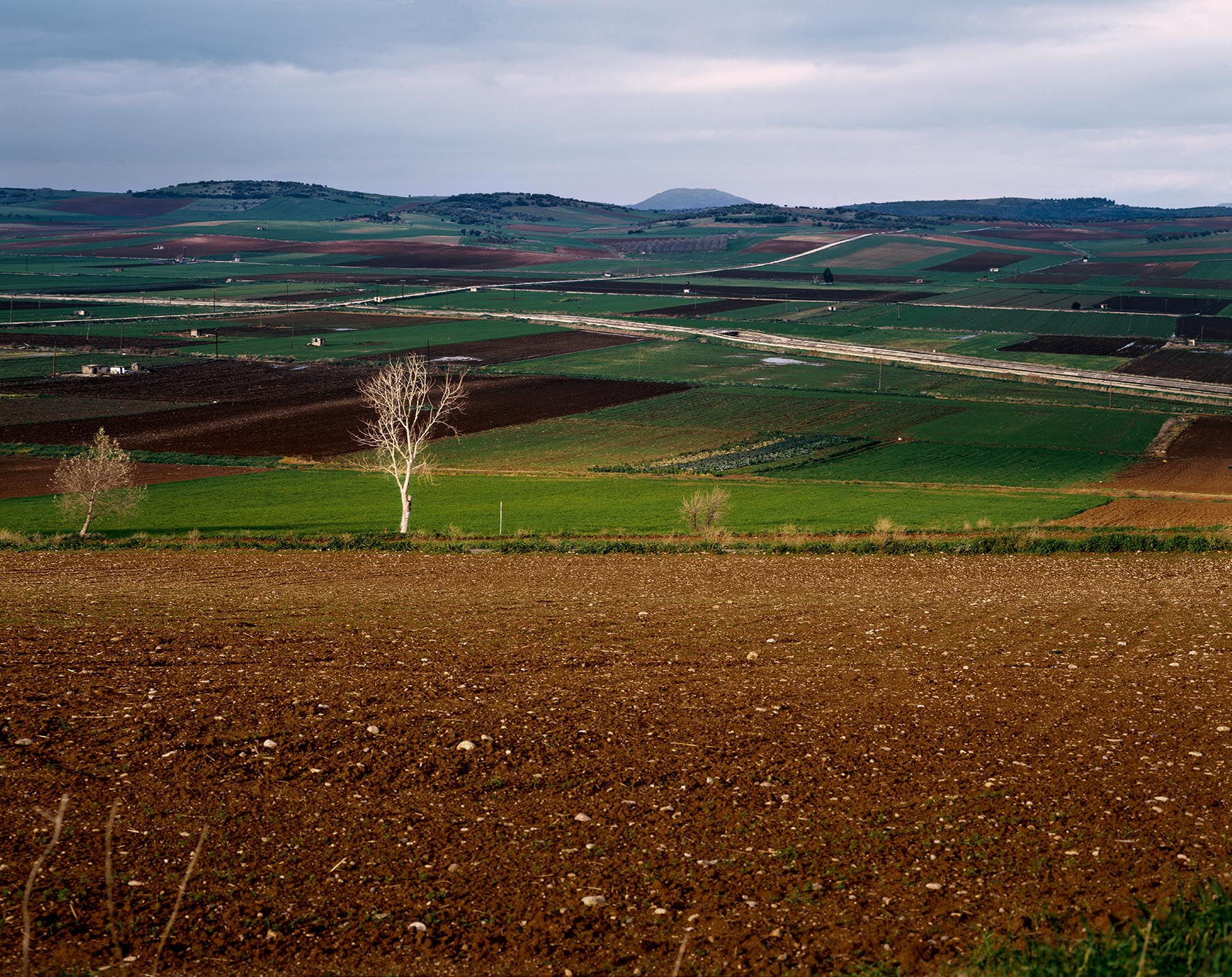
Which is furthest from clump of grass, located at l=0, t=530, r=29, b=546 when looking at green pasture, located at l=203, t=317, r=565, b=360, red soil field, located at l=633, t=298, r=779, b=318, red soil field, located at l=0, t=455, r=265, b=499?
red soil field, located at l=633, t=298, r=779, b=318

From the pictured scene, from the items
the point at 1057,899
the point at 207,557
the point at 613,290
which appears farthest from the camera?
the point at 613,290

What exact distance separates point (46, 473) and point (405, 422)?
28887 millimetres

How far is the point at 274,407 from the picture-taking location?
8712 centimetres

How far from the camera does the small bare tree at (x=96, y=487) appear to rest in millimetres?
45031

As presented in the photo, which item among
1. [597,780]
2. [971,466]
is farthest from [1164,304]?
[597,780]

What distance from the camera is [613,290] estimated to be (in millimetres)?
195000

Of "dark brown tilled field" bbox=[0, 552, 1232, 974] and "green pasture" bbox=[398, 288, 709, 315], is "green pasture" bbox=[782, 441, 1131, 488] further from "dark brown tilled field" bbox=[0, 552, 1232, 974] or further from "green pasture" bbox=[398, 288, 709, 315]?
"green pasture" bbox=[398, 288, 709, 315]

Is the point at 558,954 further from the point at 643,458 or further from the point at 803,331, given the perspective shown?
the point at 803,331

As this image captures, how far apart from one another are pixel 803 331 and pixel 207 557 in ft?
390

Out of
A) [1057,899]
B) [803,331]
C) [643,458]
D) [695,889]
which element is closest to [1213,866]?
[1057,899]

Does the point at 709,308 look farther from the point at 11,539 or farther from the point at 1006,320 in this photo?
the point at 11,539

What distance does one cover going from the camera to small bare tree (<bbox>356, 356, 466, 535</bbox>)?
43875mm

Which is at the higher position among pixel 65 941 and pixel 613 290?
pixel 613 290

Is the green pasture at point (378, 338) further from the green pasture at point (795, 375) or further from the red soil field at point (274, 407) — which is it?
the green pasture at point (795, 375)
